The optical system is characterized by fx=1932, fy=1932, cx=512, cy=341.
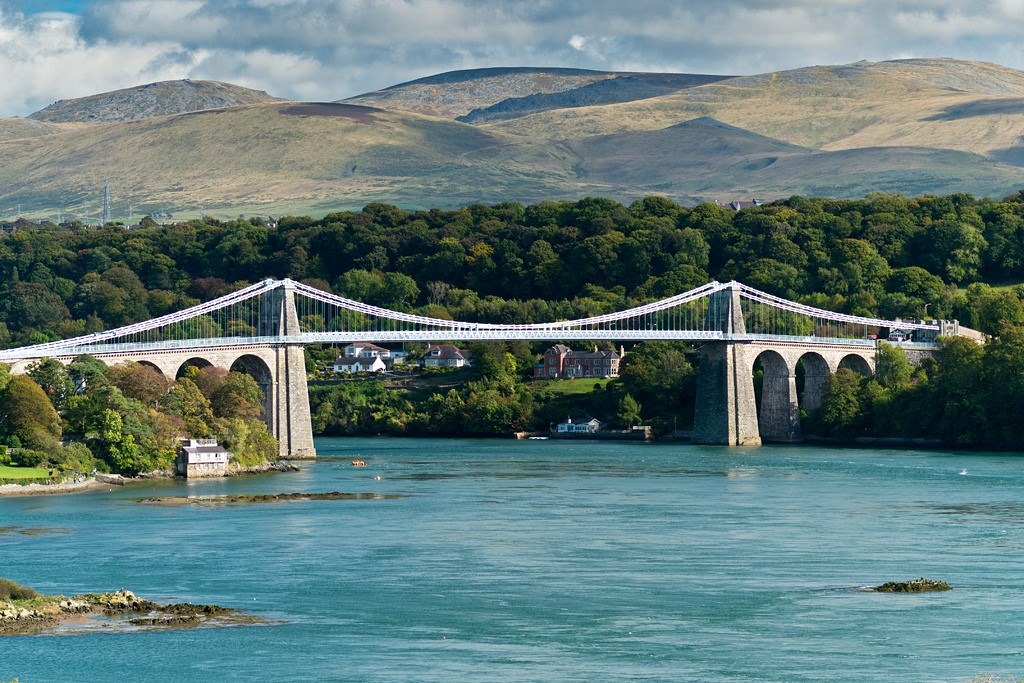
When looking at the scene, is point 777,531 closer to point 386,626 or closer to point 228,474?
point 386,626

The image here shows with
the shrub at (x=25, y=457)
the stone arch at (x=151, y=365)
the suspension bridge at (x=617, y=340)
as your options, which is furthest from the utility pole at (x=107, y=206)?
the shrub at (x=25, y=457)

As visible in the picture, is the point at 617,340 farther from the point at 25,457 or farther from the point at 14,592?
the point at 14,592

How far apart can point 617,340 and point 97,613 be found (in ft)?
164

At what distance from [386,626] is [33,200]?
173m

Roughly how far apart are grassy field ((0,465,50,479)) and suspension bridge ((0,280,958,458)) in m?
7.54

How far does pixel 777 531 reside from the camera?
38875 millimetres

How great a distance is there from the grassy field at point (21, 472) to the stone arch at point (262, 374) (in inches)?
633

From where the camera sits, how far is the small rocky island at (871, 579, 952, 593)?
30188 millimetres

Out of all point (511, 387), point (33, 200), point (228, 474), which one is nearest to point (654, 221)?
point (511, 387)

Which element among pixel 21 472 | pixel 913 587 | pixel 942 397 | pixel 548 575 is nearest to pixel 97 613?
pixel 548 575

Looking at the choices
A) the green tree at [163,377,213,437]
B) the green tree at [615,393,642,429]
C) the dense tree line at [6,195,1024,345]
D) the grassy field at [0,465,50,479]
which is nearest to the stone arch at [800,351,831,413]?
the green tree at [615,393,642,429]

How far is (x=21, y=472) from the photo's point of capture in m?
46.3

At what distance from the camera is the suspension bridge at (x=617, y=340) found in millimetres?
61625

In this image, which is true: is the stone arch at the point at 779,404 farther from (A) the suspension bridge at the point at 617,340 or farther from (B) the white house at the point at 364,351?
(B) the white house at the point at 364,351
